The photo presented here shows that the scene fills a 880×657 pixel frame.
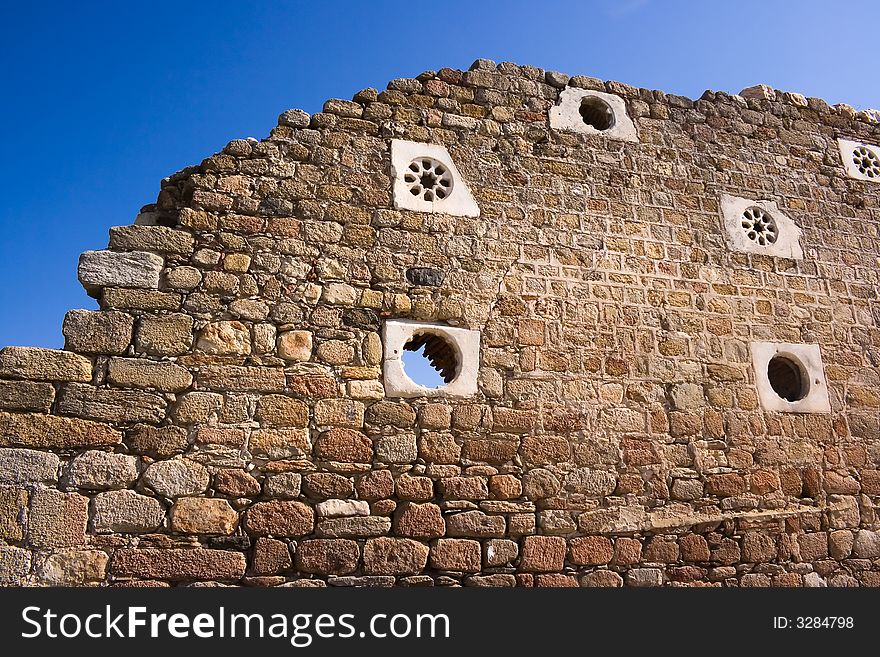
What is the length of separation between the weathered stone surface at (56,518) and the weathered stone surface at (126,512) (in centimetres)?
7

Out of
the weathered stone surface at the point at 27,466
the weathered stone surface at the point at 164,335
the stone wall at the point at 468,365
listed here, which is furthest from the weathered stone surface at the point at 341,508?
the weathered stone surface at the point at 27,466

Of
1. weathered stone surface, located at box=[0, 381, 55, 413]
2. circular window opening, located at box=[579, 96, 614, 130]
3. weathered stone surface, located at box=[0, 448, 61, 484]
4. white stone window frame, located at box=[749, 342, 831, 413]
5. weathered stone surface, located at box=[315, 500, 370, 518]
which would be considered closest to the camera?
weathered stone surface, located at box=[0, 448, 61, 484]

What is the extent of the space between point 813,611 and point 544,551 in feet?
5.49

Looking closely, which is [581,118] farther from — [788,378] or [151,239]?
[151,239]

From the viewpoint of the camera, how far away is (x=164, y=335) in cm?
387

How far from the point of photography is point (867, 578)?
14.8ft

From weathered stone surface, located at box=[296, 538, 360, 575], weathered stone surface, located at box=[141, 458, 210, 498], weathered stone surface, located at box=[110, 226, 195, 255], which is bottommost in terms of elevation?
weathered stone surface, located at box=[296, 538, 360, 575]

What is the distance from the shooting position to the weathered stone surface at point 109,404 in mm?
3619

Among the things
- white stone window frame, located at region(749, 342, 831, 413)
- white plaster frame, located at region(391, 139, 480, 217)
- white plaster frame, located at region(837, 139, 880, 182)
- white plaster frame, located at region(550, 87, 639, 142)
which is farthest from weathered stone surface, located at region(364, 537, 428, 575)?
white plaster frame, located at region(837, 139, 880, 182)

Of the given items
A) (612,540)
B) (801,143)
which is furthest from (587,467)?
(801,143)

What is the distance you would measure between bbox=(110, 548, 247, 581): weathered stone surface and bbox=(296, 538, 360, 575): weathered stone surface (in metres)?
0.32

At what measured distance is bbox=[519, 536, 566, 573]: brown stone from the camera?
394 cm

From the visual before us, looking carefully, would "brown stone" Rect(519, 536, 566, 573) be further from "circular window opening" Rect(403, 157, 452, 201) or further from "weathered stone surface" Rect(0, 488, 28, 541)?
"weathered stone surface" Rect(0, 488, 28, 541)

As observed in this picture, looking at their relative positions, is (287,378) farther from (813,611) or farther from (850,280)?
(850,280)
